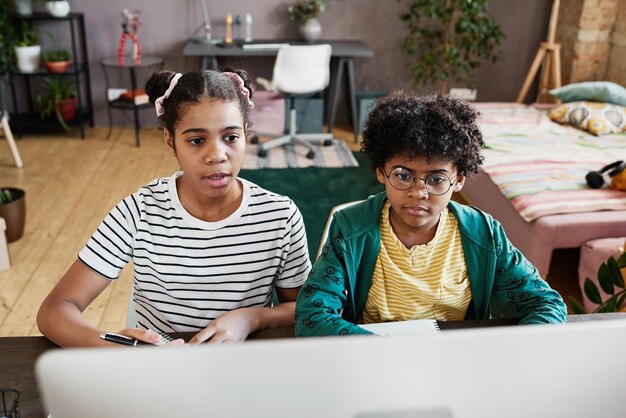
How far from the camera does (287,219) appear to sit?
4.38 ft

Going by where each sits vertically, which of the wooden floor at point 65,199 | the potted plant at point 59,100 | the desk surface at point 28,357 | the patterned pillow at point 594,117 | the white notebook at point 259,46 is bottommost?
the wooden floor at point 65,199

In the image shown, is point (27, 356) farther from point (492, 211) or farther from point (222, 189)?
point (492, 211)

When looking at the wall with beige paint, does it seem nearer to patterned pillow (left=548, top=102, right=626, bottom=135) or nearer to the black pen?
patterned pillow (left=548, top=102, right=626, bottom=135)

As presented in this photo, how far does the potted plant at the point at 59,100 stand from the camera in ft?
15.6

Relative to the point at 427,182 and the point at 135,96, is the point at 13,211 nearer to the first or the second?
the point at 135,96

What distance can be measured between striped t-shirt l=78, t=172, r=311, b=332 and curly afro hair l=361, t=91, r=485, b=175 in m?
0.25

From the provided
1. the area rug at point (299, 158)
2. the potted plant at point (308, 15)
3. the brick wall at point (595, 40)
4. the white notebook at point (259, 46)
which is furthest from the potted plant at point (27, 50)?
the brick wall at point (595, 40)

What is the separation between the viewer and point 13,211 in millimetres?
3033

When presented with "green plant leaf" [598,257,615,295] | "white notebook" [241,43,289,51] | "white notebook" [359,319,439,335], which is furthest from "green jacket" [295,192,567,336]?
"white notebook" [241,43,289,51]

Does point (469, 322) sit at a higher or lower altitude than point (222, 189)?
lower

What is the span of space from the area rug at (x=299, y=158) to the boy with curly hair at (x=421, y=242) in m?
2.98

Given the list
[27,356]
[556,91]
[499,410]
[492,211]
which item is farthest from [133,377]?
[556,91]

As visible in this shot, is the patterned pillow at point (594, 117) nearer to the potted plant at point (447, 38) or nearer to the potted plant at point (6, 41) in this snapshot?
the potted plant at point (447, 38)

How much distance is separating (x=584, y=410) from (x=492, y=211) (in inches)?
97.7
